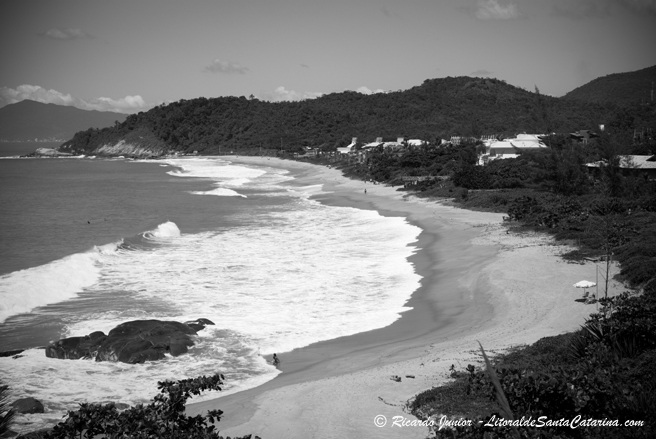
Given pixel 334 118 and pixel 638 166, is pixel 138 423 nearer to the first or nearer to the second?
pixel 638 166

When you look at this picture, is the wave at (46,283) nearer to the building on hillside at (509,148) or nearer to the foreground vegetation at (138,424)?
the foreground vegetation at (138,424)

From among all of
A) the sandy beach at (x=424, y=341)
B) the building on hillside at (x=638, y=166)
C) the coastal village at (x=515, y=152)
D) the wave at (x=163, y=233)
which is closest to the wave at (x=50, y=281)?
the wave at (x=163, y=233)

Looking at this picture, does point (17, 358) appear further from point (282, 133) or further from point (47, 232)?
point (282, 133)

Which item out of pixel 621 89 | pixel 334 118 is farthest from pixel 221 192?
pixel 621 89

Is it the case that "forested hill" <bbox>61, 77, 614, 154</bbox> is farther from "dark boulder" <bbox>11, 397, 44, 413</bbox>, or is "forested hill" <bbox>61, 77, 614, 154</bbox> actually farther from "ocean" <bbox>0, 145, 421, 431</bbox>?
"dark boulder" <bbox>11, 397, 44, 413</bbox>

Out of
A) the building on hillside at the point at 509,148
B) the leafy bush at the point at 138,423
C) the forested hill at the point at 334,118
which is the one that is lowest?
the leafy bush at the point at 138,423

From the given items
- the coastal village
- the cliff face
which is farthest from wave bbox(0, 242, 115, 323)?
the cliff face
